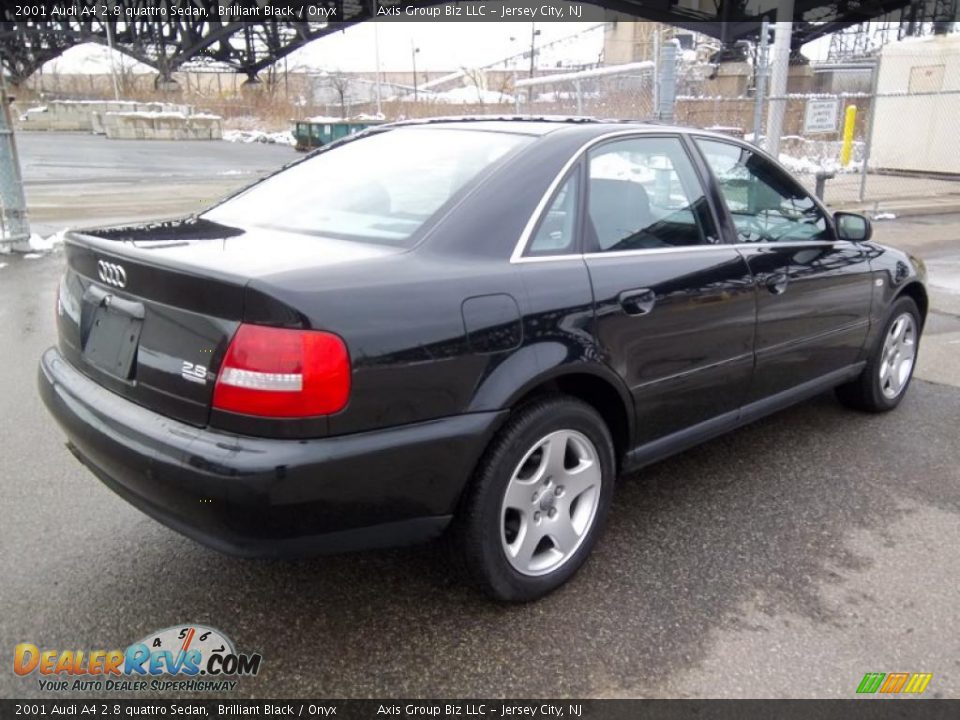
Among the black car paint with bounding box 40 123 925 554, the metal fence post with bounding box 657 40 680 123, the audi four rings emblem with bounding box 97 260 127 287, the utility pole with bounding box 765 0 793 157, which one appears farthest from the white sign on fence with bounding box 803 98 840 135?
the audi four rings emblem with bounding box 97 260 127 287

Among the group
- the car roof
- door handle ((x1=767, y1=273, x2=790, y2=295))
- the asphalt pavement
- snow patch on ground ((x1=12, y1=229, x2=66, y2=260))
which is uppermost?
the car roof

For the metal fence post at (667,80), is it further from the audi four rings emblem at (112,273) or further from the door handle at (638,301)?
the audi four rings emblem at (112,273)

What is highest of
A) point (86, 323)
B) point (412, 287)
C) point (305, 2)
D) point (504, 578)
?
point (305, 2)

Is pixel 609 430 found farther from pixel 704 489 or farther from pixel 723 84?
pixel 723 84

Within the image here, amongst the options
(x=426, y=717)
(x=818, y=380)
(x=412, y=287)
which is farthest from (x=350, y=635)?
(x=818, y=380)

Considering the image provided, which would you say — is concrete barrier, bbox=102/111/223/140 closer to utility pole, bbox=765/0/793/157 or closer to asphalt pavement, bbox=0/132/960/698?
utility pole, bbox=765/0/793/157

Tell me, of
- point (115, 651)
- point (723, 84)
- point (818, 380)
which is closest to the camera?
point (115, 651)

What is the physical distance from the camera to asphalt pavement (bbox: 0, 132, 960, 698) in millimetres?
2373

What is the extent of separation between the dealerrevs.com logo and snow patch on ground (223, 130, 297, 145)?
37.8 metres

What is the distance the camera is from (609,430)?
2.97m

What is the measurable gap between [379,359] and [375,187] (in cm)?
102

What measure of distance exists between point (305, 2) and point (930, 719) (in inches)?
2194

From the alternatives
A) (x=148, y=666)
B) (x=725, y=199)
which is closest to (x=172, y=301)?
(x=148, y=666)

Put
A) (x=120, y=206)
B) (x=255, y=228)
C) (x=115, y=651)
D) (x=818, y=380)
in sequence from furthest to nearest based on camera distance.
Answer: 1. (x=120, y=206)
2. (x=818, y=380)
3. (x=255, y=228)
4. (x=115, y=651)
